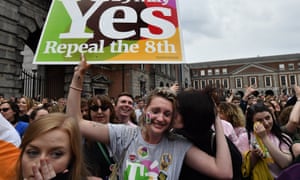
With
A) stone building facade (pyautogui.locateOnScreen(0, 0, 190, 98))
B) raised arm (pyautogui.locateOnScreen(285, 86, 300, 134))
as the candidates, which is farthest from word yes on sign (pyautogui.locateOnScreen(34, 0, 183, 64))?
raised arm (pyautogui.locateOnScreen(285, 86, 300, 134))

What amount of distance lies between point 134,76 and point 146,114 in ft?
66.8

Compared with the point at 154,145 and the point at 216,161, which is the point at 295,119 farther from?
the point at 154,145

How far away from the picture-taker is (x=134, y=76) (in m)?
22.0

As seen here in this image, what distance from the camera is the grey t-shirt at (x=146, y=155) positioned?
165 centimetres

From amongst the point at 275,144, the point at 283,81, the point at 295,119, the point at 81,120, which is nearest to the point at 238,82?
the point at 283,81

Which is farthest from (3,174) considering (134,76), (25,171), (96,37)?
(134,76)

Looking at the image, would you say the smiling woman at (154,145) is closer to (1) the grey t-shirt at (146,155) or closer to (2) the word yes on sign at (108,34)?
(1) the grey t-shirt at (146,155)

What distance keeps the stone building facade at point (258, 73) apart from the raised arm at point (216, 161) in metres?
60.8

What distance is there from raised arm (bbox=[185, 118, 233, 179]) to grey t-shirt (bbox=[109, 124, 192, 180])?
73 mm

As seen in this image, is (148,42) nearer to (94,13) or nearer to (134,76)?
(94,13)

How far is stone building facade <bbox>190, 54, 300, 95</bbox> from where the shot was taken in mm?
63812

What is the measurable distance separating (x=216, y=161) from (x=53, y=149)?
1.06 m

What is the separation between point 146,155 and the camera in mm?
1706

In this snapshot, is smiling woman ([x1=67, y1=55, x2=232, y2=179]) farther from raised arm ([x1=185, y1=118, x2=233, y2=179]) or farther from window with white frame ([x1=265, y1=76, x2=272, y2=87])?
window with white frame ([x1=265, y1=76, x2=272, y2=87])
